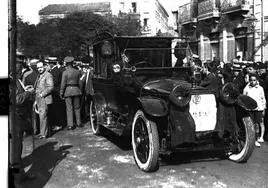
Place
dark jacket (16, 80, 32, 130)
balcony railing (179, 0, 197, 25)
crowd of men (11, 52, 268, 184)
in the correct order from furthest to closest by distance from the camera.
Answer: balcony railing (179, 0, 197, 25), crowd of men (11, 52, 268, 184), dark jacket (16, 80, 32, 130)

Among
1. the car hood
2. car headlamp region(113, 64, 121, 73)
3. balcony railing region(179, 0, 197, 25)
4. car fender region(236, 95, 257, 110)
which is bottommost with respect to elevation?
car fender region(236, 95, 257, 110)

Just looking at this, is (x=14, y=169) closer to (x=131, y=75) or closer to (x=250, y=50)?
(x=131, y=75)

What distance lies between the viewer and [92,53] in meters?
8.96

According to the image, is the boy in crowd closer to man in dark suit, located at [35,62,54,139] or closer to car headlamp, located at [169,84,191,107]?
car headlamp, located at [169,84,191,107]

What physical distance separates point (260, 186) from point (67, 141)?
14.6 ft

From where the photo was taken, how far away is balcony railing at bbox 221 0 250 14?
61.5 feet

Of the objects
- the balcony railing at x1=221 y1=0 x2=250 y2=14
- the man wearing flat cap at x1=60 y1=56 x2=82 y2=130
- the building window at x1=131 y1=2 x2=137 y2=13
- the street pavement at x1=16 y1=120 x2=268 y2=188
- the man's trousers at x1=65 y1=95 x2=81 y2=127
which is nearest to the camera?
the street pavement at x1=16 y1=120 x2=268 y2=188

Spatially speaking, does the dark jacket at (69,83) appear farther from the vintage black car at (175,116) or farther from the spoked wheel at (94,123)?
the vintage black car at (175,116)

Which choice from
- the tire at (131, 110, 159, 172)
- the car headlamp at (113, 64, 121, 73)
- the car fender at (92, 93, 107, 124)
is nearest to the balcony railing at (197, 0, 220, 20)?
the car fender at (92, 93, 107, 124)

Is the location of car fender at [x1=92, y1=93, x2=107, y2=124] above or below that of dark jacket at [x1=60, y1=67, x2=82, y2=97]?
below

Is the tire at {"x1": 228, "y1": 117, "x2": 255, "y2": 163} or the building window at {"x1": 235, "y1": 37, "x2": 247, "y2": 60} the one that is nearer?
the tire at {"x1": 228, "y1": 117, "x2": 255, "y2": 163}

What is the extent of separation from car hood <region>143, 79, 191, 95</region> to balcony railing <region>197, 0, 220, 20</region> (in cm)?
1601

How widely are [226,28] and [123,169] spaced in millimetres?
16774

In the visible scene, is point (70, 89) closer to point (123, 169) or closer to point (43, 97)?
point (43, 97)
